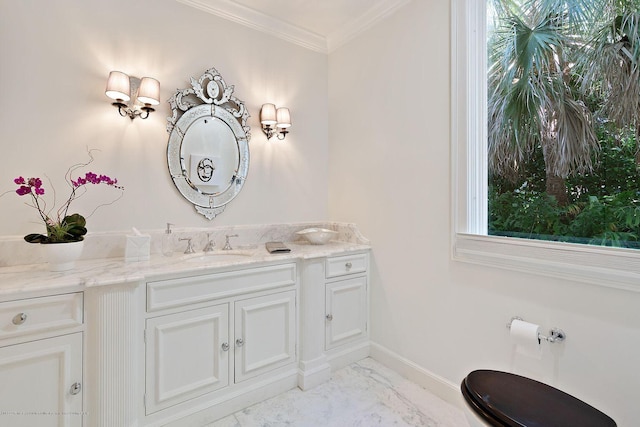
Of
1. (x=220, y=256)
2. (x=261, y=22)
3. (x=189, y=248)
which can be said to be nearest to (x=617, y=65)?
(x=261, y=22)

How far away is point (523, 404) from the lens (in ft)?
3.82

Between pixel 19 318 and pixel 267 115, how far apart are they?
1.90m

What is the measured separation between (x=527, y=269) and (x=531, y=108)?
88 cm

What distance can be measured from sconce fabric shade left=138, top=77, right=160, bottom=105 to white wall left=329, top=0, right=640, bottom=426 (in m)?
1.47

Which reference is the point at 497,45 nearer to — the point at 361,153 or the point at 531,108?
the point at 531,108

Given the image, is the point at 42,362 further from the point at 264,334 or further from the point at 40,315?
the point at 264,334

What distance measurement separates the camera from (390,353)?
232 cm

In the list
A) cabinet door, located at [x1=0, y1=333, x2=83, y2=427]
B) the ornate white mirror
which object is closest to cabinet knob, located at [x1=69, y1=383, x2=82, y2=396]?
cabinet door, located at [x1=0, y1=333, x2=83, y2=427]

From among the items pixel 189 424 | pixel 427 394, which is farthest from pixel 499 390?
pixel 189 424

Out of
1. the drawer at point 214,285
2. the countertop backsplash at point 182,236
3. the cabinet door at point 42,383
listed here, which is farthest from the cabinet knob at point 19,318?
the countertop backsplash at point 182,236

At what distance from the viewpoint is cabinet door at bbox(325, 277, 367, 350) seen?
7.39 feet

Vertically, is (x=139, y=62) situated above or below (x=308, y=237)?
above

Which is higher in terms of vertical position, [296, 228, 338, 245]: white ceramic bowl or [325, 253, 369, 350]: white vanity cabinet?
[296, 228, 338, 245]: white ceramic bowl

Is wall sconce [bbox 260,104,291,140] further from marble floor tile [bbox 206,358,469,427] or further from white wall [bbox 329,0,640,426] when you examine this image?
marble floor tile [bbox 206,358,469,427]
